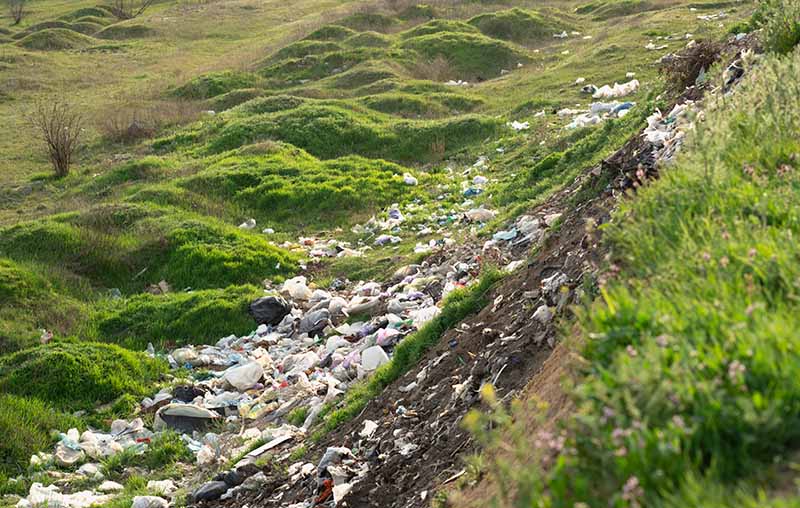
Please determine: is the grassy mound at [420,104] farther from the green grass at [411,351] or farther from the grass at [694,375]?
the grass at [694,375]

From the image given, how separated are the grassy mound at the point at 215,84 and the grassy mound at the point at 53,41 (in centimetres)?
1636

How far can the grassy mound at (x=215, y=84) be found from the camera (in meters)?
25.9

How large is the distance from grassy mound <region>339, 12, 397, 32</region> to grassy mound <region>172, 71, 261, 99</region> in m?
7.27

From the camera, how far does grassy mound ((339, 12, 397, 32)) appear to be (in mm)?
32719

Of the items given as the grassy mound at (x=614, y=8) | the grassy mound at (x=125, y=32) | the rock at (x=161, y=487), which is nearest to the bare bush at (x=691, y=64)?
the rock at (x=161, y=487)

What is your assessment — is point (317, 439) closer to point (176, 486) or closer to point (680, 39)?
point (176, 486)

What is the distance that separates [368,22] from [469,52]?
23.8 feet

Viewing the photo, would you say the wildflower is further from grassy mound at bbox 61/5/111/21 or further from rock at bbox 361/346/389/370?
grassy mound at bbox 61/5/111/21

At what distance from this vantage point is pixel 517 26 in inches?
A: 1203

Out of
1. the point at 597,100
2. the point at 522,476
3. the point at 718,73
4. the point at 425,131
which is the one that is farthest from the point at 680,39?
the point at 522,476

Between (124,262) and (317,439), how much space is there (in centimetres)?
741

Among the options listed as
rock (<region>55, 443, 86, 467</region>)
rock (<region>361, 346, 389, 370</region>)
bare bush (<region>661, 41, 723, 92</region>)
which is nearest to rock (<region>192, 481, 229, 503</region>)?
rock (<region>361, 346, 389, 370</region>)

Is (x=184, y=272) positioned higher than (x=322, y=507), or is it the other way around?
(x=322, y=507)

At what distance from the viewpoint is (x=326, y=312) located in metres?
10.1
